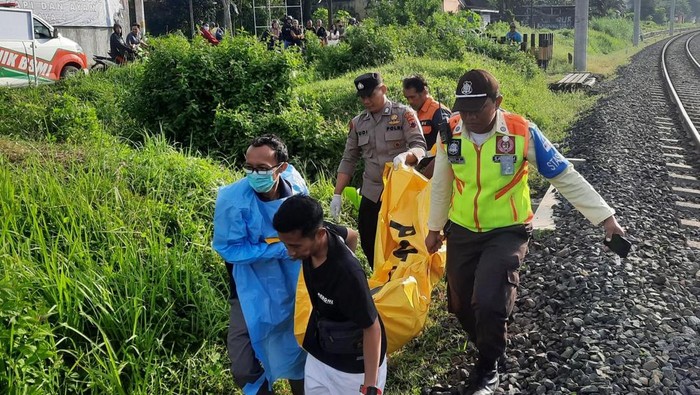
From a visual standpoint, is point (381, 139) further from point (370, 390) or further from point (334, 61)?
point (334, 61)

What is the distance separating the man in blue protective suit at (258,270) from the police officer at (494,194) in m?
1.02

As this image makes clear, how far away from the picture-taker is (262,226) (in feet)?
11.1

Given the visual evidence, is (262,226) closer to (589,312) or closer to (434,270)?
(434,270)

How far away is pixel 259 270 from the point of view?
11.2 ft

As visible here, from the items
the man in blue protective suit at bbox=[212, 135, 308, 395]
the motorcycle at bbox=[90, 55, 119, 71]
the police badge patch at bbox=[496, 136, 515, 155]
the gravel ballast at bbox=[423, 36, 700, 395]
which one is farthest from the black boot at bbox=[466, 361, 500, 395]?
the motorcycle at bbox=[90, 55, 119, 71]

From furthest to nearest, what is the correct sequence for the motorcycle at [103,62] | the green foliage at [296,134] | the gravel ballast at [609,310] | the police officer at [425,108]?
1. the motorcycle at [103,62]
2. the green foliage at [296,134]
3. the police officer at [425,108]
4. the gravel ballast at [609,310]

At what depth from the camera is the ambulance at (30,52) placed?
50.3 ft

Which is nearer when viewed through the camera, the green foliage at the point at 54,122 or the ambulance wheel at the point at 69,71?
the green foliage at the point at 54,122

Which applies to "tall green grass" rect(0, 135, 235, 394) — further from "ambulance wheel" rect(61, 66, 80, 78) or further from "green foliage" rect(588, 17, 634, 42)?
"green foliage" rect(588, 17, 634, 42)

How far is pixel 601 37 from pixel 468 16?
1073 inches

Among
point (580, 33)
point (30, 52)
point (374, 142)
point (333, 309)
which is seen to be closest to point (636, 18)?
point (580, 33)

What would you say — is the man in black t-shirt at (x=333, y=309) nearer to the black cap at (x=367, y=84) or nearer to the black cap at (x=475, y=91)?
the black cap at (x=475, y=91)

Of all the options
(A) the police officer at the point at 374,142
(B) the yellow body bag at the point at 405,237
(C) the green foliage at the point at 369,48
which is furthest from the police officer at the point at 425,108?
(C) the green foliage at the point at 369,48

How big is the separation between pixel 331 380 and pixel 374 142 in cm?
252
